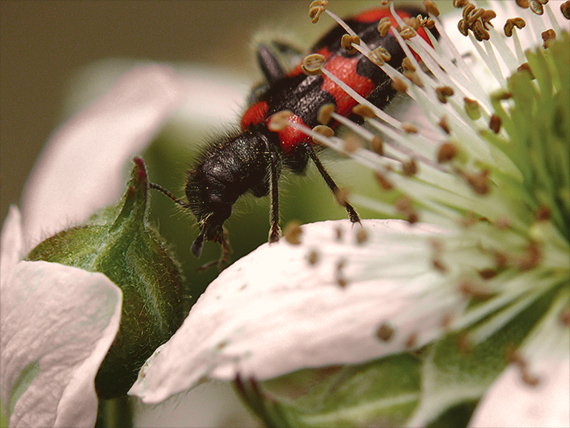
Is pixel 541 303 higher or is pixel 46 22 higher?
pixel 46 22

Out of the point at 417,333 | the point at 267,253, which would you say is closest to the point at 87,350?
the point at 267,253

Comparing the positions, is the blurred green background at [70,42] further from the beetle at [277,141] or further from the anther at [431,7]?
the anther at [431,7]

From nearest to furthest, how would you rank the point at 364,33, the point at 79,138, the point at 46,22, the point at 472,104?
the point at 472,104, the point at 364,33, the point at 79,138, the point at 46,22

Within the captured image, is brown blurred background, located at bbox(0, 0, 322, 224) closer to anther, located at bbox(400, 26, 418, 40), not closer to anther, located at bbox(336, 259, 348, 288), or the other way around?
anther, located at bbox(400, 26, 418, 40)

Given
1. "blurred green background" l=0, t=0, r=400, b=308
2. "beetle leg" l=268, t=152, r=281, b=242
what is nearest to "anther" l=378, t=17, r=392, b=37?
"beetle leg" l=268, t=152, r=281, b=242

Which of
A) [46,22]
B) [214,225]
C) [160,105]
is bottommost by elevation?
[214,225]

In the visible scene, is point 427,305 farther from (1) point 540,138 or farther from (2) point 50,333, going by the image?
(2) point 50,333

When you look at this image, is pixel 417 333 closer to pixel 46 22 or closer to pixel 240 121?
pixel 240 121
